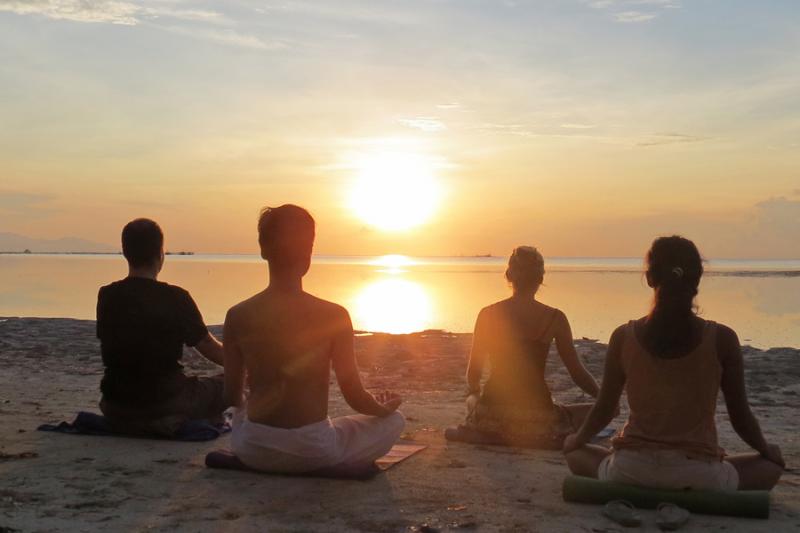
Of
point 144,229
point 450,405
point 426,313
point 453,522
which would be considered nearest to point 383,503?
point 453,522

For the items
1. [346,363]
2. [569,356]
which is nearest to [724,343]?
[569,356]

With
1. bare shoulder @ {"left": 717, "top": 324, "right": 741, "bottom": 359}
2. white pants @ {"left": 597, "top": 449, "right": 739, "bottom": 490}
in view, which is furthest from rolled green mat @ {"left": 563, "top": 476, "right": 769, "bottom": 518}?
bare shoulder @ {"left": 717, "top": 324, "right": 741, "bottom": 359}

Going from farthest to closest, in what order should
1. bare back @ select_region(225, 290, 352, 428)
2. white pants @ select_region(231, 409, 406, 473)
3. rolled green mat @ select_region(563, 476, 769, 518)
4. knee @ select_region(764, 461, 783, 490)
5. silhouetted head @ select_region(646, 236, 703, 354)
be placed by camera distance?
white pants @ select_region(231, 409, 406, 473)
bare back @ select_region(225, 290, 352, 428)
knee @ select_region(764, 461, 783, 490)
rolled green mat @ select_region(563, 476, 769, 518)
silhouetted head @ select_region(646, 236, 703, 354)

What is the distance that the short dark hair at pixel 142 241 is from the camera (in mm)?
6855

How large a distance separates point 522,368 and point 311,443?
215 centimetres

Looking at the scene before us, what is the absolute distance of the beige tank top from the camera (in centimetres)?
493

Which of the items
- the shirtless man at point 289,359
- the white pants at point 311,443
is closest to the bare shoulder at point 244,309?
the shirtless man at point 289,359

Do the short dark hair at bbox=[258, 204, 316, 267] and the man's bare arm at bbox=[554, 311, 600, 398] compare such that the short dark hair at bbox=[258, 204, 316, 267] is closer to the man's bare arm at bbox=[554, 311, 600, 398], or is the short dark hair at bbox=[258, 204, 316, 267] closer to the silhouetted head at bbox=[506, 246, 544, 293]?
the silhouetted head at bbox=[506, 246, 544, 293]

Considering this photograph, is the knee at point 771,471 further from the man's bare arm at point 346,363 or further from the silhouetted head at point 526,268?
the man's bare arm at point 346,363

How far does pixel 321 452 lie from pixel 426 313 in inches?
866

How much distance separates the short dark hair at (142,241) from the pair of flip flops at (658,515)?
4101 millimetres

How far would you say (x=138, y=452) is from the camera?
22.1 ft

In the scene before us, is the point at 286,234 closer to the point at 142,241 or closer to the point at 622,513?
the point at 142,241

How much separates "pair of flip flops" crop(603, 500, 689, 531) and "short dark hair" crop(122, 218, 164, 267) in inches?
161
